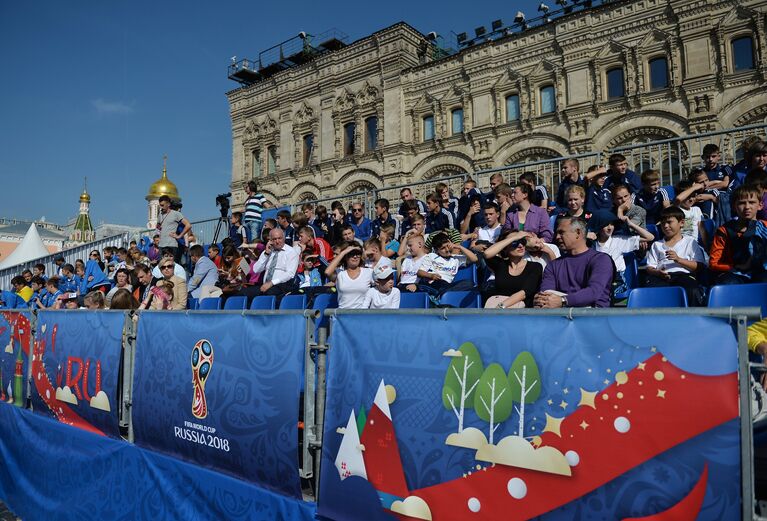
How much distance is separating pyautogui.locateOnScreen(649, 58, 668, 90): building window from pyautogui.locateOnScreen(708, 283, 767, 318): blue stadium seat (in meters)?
19.6

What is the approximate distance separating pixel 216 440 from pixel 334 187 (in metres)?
26.5

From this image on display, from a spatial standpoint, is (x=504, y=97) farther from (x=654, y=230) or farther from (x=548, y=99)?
(x=654, y=230)

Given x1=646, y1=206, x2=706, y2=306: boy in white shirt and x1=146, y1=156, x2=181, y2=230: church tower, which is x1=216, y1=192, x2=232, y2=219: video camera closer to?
x1=646, y1=206, x2=706, y2=306: boy in white shirt

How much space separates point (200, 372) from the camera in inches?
157

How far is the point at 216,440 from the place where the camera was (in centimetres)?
382

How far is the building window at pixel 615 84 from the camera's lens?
69.5 ft

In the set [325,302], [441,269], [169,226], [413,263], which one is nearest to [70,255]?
[169,226]

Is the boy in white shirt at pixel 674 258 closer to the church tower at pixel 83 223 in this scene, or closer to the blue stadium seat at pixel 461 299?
the blue stadium seat at pixel 461 299

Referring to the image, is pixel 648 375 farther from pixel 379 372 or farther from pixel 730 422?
pixel 379 372

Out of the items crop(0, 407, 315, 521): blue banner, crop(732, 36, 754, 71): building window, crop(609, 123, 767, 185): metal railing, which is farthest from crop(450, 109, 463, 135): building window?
crop(0, 407, 315, 521): blue banner

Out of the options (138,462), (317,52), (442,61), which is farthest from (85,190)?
(138,462)

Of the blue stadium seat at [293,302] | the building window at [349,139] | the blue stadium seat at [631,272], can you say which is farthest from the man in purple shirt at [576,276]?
the building window at [349,139]

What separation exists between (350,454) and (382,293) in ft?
10.6

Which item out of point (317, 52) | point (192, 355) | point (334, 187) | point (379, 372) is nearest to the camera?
point (379, 372)
